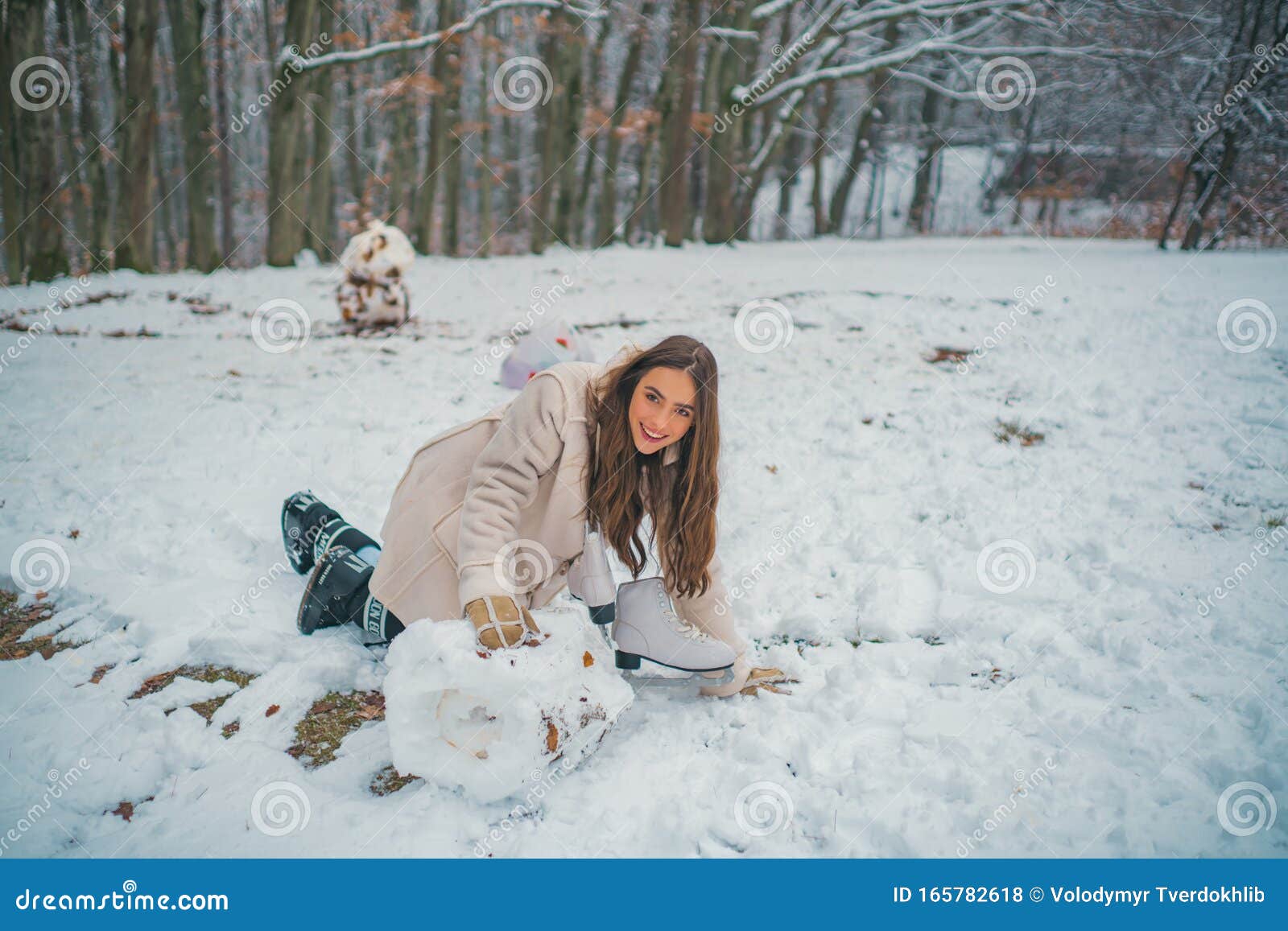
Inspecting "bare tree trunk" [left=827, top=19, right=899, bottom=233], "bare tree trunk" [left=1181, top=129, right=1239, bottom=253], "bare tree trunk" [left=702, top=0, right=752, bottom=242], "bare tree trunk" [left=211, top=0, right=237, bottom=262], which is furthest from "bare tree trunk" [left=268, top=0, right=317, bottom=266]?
"bare tree trunk" [left=1181, top=129, right=1239, bottom=253]

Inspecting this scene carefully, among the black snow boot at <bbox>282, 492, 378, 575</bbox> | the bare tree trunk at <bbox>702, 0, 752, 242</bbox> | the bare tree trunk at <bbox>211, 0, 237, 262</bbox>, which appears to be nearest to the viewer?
the black snow boot at <bbox>282, 492, 378, 575</bbox>

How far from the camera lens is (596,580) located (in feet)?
7.79

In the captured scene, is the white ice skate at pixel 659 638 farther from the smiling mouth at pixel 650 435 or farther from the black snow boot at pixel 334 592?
the black snow boot at pixel 334 592

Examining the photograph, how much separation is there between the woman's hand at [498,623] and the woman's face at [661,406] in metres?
0.59

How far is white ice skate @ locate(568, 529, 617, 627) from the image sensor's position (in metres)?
2.38

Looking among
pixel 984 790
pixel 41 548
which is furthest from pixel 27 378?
pixel 984 790

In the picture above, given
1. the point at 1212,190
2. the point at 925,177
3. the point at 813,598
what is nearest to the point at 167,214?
the point at 925,177

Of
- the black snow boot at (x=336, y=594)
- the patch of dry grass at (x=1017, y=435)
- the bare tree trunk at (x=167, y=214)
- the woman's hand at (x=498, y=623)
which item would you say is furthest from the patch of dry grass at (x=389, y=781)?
the bare tree trunk at (x=167, y=214)

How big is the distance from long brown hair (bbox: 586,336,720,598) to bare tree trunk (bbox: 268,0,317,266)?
11157 mm

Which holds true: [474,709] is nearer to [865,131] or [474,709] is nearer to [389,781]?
[389,781]

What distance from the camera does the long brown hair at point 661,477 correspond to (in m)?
2.23

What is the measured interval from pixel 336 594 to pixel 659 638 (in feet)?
4.03

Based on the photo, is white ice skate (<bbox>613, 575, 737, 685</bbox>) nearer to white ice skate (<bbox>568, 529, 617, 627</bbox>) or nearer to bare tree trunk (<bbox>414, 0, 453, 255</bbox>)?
white ice skate (<bbox>568, 529, 617, 627</bbox>)
